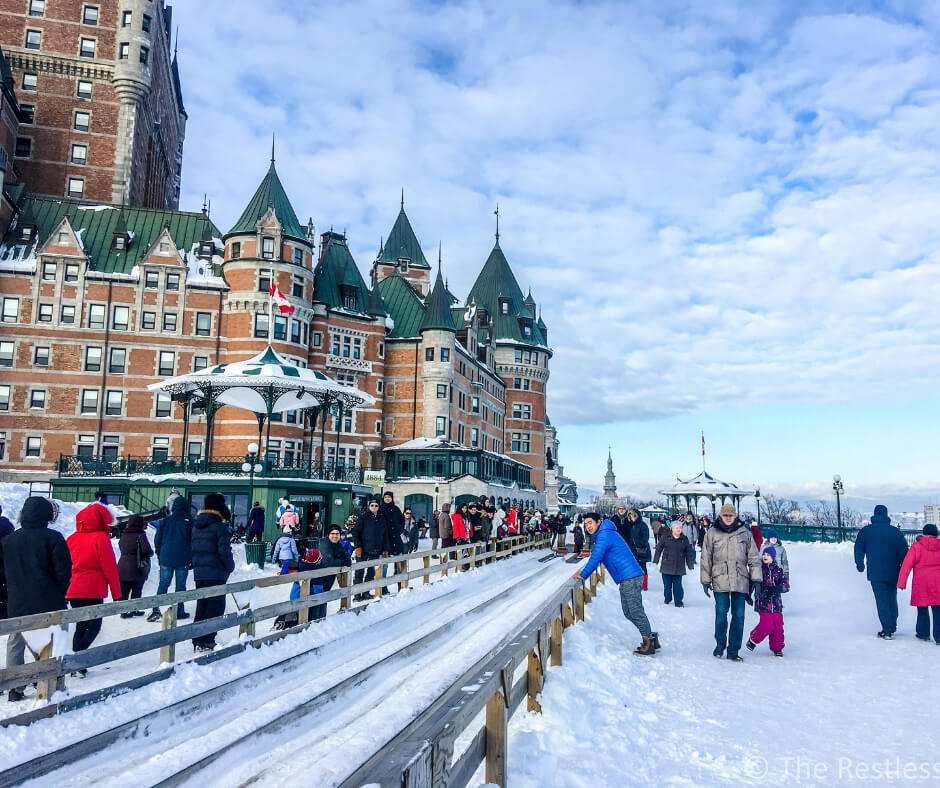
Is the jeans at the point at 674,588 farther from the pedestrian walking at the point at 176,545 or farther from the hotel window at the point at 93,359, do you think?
the hotel window at the point at 93,359

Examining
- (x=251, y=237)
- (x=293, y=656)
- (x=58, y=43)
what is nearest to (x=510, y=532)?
(x=293, y=656)

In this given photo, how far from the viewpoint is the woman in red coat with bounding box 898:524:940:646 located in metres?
11.3

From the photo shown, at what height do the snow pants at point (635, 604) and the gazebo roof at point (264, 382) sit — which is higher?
the gazebo roof at point (264, 382)

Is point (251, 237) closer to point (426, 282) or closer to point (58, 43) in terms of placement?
point (58, 43)

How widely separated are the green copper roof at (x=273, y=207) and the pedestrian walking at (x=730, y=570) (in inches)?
1678

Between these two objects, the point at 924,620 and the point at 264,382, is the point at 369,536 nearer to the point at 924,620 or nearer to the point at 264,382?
the point at 924,620

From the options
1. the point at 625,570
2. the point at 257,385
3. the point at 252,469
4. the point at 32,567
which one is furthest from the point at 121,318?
the point at 625,570

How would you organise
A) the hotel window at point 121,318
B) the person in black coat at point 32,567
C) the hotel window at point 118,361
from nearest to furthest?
the person in black coat at point 32,567 < the hotel window at point 118,361 < the hotel window at point 121,318

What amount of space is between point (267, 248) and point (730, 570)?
42.8 meters

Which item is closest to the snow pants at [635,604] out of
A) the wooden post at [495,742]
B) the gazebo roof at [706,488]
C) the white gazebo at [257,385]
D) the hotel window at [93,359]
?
Result: the wooden post at [495,742]

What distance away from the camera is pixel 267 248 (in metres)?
47.9

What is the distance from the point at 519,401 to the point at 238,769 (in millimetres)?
69128

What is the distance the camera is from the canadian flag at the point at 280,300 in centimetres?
3853

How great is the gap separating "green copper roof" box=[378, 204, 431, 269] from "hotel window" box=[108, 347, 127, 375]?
37310mm
